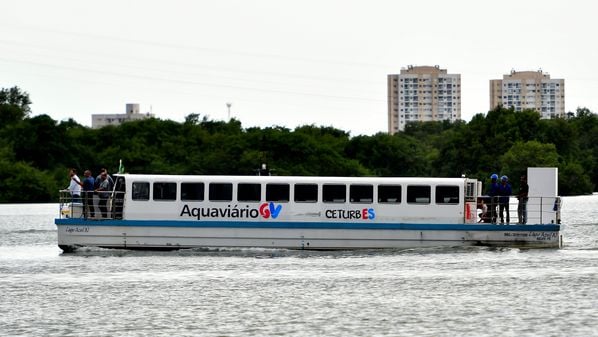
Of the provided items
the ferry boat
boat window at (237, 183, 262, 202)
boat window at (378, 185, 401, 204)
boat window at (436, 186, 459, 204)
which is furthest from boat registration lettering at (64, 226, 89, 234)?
boat window at (436, 186, 459, 204)

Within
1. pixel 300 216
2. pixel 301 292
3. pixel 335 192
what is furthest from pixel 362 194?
pixel 301 292

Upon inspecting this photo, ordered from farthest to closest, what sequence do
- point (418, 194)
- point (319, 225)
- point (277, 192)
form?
point (277, 192)
point (418, 194)
point (319, 225)

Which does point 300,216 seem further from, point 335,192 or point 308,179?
point 335,192

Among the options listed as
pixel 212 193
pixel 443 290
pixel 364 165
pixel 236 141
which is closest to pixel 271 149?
pixel 236 141

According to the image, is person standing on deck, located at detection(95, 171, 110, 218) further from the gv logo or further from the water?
the gv logo

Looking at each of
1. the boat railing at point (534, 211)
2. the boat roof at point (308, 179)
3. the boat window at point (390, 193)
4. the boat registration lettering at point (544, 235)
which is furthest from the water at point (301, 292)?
the boat roof at point (308, 179)

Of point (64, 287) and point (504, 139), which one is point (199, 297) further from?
point (504, 139)

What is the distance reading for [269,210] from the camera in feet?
151

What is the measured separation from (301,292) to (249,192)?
9.48 metres

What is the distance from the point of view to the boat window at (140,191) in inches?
1833

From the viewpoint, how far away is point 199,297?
3656 centimetres

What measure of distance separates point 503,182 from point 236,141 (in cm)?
9850

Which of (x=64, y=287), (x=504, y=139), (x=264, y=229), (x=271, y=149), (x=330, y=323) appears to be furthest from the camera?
(x=504, y=139)

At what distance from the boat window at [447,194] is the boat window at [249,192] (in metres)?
5.95
